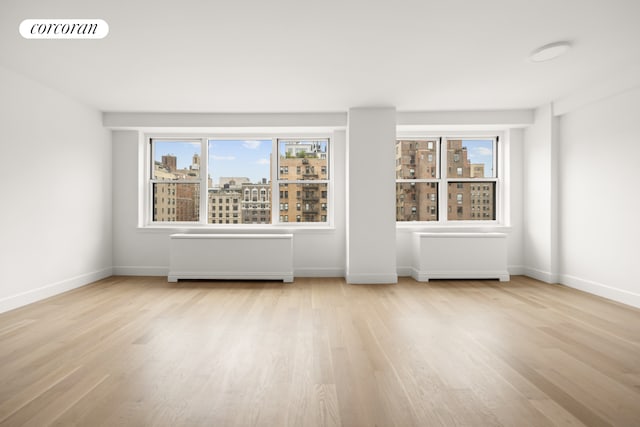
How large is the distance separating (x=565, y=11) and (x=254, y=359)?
339 centimetres

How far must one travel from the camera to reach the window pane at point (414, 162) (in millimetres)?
6086

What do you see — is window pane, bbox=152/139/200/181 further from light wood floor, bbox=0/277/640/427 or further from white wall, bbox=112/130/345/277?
light wood floor, bbox=0/277/640/427

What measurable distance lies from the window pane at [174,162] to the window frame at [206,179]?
2.8 inches

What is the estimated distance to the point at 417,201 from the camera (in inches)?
239

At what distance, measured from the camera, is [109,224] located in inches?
226

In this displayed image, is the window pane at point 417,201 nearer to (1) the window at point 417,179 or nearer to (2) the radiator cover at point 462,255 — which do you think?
(1) the window at point 417,179

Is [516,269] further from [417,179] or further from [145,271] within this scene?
[145,271]

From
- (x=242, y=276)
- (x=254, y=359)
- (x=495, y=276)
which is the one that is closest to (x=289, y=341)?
(x=254, y=359)

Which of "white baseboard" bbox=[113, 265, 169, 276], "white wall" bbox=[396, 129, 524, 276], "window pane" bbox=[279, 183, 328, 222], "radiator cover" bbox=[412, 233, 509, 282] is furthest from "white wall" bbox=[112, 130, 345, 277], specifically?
"radiator cover" bbox=[412, 233, 509, 282]

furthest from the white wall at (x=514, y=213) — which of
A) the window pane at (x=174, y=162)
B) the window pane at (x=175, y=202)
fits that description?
the window pane at (x=174, y=162)

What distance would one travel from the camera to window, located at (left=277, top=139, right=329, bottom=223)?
6.03 m

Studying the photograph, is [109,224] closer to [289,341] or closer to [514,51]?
[289,341]

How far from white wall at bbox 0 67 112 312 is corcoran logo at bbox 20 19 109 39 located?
125 cm

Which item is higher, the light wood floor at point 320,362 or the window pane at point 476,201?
the window pane at point 476,201
